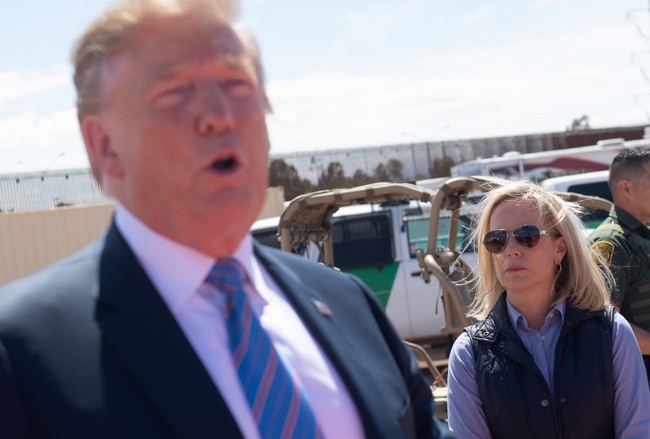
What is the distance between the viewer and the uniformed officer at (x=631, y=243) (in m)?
3.99

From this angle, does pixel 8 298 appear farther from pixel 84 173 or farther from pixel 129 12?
pixel 84 173

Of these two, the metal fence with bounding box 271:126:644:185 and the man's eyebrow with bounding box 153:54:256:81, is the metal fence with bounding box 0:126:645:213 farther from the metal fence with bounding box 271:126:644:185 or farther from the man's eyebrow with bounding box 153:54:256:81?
the man's eyebrow with bounding box 153:54:256:81

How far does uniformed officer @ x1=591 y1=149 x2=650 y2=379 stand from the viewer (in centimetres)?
399

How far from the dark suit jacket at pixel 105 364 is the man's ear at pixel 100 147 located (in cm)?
11

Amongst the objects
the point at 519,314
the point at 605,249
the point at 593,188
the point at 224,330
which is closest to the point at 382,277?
the point at 593,188

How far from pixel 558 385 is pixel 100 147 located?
2.00 metres

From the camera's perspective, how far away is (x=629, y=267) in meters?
4.02

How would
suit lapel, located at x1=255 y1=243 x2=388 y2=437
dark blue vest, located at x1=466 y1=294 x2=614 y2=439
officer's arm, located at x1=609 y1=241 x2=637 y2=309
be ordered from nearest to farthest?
suit lapel, located at x1=255 y1=243 x2=388 y2=437, dark blue vest, located at x1=466 y1=294 x2=614 y2=439, officer's arm, located at x1=609 y1=241 x2=637 y2=309

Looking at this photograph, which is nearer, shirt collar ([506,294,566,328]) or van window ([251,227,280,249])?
shirt collar ([506,294,566,328])

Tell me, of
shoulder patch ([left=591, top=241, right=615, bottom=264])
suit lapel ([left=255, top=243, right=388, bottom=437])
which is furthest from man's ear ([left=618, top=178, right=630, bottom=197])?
suit lapel ([left=255, top=243, right=388, bottom=437])

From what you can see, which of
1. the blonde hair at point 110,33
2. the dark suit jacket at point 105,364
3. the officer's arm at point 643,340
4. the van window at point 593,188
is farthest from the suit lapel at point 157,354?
the van window at point 593,188

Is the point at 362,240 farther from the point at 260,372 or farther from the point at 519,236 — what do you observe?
the point at 260,372

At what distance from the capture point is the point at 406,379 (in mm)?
1683

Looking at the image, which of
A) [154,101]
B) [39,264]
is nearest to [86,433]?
[154,101]
